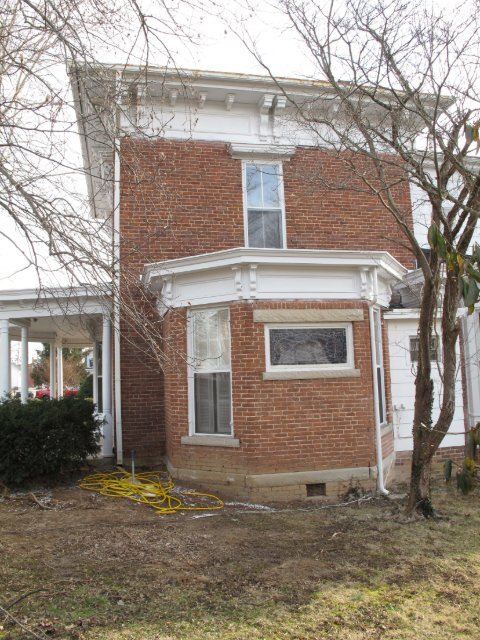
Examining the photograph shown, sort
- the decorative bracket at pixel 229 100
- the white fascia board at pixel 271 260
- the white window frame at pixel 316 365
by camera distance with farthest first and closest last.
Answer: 1. the decorative bracket at pixel 229 100
2. the white window frame at pixel 316 365
3. the white fascia board at pixel 271 260

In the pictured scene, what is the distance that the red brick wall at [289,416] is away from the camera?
26.0 ft

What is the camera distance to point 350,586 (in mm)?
4805

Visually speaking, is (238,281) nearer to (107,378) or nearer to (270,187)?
(270,187)

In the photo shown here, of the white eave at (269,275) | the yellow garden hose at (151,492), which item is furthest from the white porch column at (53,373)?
the white eave at (269,275)

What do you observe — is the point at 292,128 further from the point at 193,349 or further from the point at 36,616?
the point at 36,616

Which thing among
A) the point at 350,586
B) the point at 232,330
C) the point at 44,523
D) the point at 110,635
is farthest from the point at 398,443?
the point at 110,635

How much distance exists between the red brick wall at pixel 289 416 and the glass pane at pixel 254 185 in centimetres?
347

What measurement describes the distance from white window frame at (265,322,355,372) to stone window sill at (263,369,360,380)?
5 cm

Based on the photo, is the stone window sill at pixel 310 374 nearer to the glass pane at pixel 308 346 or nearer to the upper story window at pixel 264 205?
the glass pane at pixel 308 346

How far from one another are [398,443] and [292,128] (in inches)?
255

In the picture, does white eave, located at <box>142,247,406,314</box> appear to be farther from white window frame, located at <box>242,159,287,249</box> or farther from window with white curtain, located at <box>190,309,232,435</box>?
white window frame, located at <box>242,159,287,249</box>

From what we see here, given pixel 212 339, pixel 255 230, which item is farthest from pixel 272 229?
pixel 212 339

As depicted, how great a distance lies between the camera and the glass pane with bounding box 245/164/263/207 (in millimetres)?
10945

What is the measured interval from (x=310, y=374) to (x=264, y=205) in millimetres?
4220
